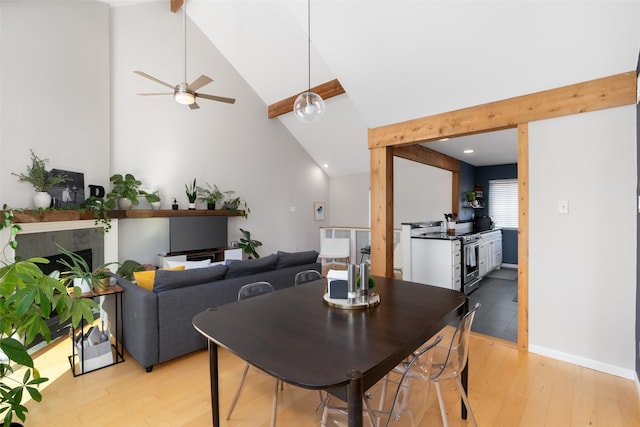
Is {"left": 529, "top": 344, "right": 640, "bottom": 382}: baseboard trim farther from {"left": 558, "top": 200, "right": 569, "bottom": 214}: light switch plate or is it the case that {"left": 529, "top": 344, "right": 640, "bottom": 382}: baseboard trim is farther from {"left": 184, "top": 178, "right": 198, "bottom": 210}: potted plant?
{"left": 184, "top": 178, "right": 198, "bottom": 210}: potted plant

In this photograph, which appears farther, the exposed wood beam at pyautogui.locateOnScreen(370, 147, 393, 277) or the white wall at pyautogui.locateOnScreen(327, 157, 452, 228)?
the white wall at pyautogui.locateOnScreen(327, 157, 452, 228)

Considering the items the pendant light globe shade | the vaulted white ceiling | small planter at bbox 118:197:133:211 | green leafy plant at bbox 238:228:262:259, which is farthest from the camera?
green leafy plant at bbox 238:228:262:259

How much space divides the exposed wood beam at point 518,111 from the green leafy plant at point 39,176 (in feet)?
12.7

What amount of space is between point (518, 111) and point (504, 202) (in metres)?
4.77

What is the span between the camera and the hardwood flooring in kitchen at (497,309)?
3.23 meters

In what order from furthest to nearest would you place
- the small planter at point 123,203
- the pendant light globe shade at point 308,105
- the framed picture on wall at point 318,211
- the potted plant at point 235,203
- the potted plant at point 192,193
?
the framed picture on wall at point 318,211 < the potted plant at point 235,203 < the potted plant at point 192,193 < the small planter at point 123,203 < the pendant light globe shade at point 308,105

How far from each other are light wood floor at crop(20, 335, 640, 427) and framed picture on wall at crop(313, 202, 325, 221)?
518 centimetres

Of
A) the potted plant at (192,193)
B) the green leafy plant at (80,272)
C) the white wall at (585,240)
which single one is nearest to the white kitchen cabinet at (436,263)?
the white wall at (585,240)

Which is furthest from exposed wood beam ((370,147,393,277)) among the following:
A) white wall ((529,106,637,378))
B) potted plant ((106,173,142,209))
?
potted plant ((106,173,142,209))

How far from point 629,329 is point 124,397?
3714 mm

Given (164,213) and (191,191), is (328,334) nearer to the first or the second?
(164,213)

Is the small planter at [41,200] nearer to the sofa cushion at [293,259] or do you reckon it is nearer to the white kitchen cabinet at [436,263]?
the sofa cushion at [293,259]

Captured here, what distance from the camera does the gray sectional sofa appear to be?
2.45 meters

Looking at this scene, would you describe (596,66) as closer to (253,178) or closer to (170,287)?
(170,287)
